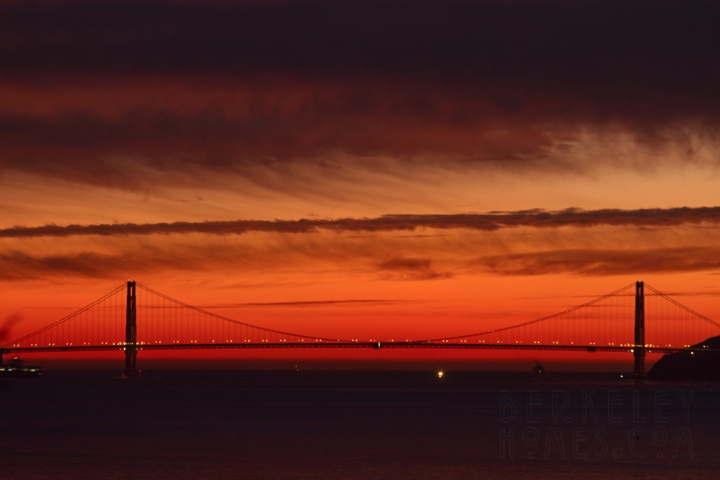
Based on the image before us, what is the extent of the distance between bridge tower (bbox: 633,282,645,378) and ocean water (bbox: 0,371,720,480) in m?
50.0

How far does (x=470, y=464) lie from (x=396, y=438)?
10487mm

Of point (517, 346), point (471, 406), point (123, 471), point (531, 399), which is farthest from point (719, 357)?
point (123, 471)

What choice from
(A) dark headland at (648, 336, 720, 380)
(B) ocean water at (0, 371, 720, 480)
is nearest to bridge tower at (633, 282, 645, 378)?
(A) dark headland at (648, 336, 720, 380)

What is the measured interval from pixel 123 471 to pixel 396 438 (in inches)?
605

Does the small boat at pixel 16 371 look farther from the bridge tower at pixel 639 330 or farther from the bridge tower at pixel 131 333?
the bridge tower at pixel 639 330

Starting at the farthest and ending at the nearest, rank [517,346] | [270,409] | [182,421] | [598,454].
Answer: [517,346] → [270,409] → [182,421] → [598,454]

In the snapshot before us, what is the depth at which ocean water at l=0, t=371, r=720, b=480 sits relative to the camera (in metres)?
39.4

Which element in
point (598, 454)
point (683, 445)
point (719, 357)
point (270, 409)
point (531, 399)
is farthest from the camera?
point (719, 357)

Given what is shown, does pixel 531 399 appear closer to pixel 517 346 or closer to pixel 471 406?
pixel 471 406

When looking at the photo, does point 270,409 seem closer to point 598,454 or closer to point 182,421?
point 182,421

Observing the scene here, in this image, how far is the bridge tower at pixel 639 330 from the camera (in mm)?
135375

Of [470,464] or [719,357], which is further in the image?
[719,357]

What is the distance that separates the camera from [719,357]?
162875 millimetres

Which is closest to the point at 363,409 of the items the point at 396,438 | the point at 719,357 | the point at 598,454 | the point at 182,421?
the point at 182,421
